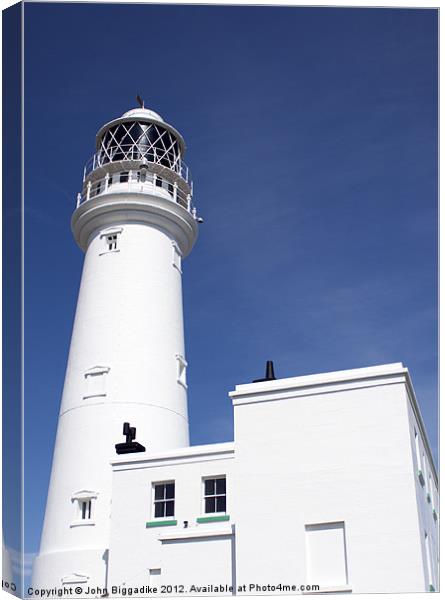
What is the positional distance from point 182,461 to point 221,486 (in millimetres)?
958

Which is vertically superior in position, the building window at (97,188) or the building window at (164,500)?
the building window at (97,188)

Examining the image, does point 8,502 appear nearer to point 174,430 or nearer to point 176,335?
point 174,430

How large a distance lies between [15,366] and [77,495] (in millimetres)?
7688

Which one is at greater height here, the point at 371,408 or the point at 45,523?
the point at 371,408

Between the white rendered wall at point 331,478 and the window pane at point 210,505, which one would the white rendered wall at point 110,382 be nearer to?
the window pane at point 210,505

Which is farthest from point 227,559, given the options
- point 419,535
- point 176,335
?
point 176,335

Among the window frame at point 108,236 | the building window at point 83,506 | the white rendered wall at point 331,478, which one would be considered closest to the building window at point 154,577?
the white rendered wall at point 331,478

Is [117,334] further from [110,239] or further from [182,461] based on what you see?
[182,461]

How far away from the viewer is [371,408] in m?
12.0

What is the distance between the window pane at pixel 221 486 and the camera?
545 inches

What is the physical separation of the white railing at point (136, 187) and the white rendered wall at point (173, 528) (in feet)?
25.9

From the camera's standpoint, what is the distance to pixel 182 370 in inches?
731

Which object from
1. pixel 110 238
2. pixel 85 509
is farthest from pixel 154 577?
pixel 110 238

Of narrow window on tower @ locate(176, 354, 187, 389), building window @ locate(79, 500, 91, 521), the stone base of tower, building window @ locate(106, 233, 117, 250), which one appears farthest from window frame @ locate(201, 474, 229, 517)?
building window @ locate(106, 233, 117, 250)
